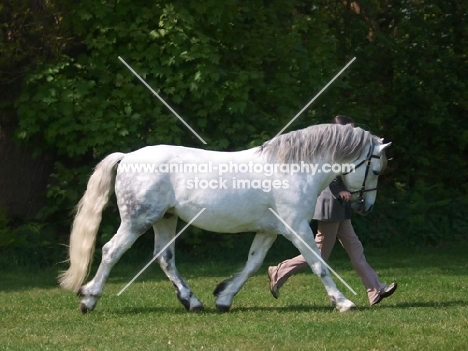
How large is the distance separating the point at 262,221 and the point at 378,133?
8.91 meters

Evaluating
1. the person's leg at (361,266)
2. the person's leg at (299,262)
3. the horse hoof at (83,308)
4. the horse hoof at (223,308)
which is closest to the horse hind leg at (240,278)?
the horse hoof at (223,308)

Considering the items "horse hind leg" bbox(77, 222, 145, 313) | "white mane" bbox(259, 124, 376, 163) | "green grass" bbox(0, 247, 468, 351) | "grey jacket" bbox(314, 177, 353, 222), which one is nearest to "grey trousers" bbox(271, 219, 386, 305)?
"grey jacket" bbox(314, 177, 353, 222)

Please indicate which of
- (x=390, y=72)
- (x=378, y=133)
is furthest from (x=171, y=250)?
(x=390, y=72)

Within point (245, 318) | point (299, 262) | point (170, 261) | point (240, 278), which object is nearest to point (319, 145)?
point (299, 262)

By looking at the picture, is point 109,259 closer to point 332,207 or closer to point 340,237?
point 332,207

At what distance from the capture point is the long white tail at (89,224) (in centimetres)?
865

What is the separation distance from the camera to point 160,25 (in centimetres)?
1267

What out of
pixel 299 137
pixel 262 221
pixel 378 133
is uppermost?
pixel 299 137

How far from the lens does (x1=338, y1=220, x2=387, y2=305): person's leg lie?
29.0ft

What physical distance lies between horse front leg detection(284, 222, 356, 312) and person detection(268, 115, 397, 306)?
1.75 ft

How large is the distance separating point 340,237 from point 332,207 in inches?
15.5

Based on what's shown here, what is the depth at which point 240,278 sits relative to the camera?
28.5ft

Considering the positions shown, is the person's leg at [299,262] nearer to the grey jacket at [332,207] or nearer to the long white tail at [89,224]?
the grey jacket at [332,207]

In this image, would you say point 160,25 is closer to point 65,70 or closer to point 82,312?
point 65,70
